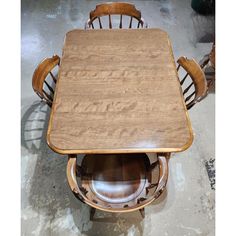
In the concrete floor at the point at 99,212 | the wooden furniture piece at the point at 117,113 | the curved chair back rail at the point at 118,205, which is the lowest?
the concrete floor at the point at 99,212

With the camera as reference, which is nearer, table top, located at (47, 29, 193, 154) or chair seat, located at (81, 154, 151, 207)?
table top, located at (47, 29, 193, 154)

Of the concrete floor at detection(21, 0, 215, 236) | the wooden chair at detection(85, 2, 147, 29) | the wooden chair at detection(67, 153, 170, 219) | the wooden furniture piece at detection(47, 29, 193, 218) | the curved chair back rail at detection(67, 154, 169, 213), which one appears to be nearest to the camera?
the curved chair back rail at detection(67, 154, 169, 213)

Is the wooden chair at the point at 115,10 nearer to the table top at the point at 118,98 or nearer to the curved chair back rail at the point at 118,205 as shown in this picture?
the table top at the point at 118,98

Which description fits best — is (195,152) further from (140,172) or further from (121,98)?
(121,98)

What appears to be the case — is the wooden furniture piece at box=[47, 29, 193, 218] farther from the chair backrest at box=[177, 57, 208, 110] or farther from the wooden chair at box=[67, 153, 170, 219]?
the chair backrest at box=[177, 57, 208, 110]

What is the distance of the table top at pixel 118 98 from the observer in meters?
1.30

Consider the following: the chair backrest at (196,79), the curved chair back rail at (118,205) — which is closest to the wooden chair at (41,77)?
the curved chair back rail at (118,205)

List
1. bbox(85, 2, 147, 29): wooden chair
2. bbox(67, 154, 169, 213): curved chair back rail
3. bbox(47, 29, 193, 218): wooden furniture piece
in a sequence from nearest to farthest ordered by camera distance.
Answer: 1. bbox(67, 154, 169, 213): curved chair back rail
2. bbox(47, 29, 193, 218): wooden furniture piece
3. bbox(85, 2, 147, 29): wooden chair

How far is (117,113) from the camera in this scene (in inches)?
55.3

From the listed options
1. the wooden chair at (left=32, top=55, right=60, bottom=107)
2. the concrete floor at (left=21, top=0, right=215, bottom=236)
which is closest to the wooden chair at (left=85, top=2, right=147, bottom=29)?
the wooden chair at (left=32, top=55, right=60, bottom=107)

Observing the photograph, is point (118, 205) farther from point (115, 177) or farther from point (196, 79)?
point (196, 79)

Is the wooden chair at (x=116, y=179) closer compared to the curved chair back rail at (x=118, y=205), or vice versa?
the curved chair back rail at (x=118, y=205)

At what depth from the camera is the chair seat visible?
151 cm
